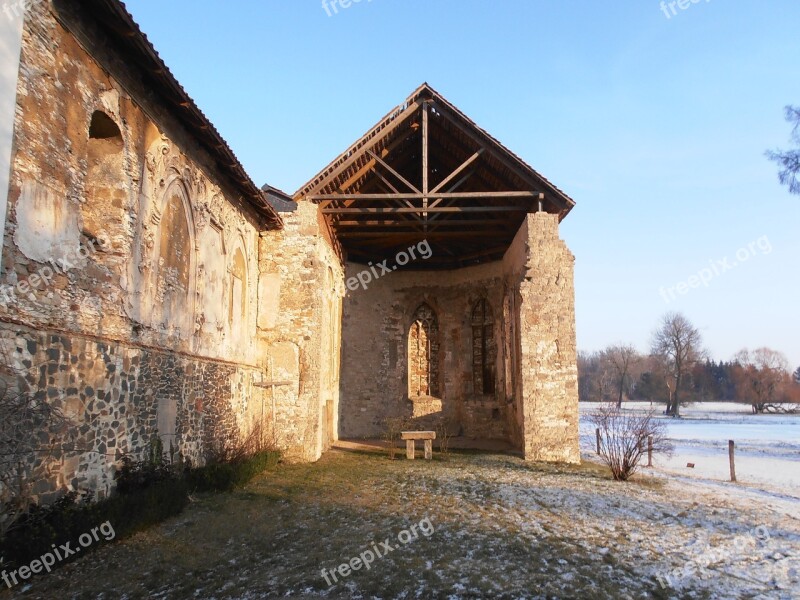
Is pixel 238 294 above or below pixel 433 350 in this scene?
above

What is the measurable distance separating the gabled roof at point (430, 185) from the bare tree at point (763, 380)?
50.5 meters

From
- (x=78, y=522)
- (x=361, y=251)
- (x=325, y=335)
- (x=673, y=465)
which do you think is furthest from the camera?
(x=361, y=251)

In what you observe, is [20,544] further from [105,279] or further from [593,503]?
[593,503]

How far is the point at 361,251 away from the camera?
1964cm

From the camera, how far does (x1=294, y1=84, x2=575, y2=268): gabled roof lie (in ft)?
45.1

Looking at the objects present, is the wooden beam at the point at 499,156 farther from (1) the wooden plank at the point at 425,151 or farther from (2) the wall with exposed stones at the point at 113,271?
(2) the wall with exposed stones at the point at 113,271

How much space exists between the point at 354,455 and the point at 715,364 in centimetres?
8005

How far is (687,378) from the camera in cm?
6694

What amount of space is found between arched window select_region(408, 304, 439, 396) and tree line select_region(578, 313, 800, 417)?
34.5 meters

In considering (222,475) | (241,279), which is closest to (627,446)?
(222,475)

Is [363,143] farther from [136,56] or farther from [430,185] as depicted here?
[136,56]

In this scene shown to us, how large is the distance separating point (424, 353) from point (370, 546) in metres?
14.1

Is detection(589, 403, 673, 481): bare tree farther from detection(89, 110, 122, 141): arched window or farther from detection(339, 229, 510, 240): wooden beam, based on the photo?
detection(89, 110, 122, 141): arched window

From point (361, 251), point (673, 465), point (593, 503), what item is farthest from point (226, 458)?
point (673, 465)
